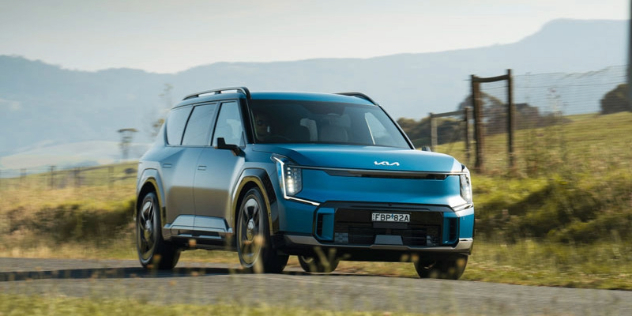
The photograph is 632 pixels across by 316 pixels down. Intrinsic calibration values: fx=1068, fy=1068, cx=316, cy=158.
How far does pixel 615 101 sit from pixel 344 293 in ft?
34.7

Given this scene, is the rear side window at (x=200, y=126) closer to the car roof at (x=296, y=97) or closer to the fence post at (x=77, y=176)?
the car roof at (x=296, y=97)

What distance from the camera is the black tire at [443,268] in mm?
10406

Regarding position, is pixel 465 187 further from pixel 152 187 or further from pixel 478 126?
pixel 478 126

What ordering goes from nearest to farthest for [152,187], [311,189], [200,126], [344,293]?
[344,293] → [311,189] → [200,126] → [152,187]

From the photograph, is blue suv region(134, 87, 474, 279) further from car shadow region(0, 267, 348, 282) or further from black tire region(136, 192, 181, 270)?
car shadow region(0, 267, 348, 282)

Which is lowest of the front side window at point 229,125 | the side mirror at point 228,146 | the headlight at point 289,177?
the headlight at point 289,177

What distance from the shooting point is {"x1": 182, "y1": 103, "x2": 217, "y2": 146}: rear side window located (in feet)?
38.4

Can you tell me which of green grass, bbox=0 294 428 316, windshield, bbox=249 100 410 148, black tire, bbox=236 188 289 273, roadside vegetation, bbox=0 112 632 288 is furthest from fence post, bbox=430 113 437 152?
green grass, bbox=0 294 428 316

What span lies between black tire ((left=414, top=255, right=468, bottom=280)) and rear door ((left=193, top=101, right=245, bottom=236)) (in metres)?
2.02

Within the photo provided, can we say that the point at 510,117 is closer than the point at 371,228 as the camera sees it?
No

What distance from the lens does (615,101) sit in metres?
17.5

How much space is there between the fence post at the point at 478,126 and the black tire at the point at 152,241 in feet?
24.6

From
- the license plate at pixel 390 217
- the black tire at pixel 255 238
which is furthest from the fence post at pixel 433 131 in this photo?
the license plate at pixel 390 217

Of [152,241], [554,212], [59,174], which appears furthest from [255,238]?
[59,174]
